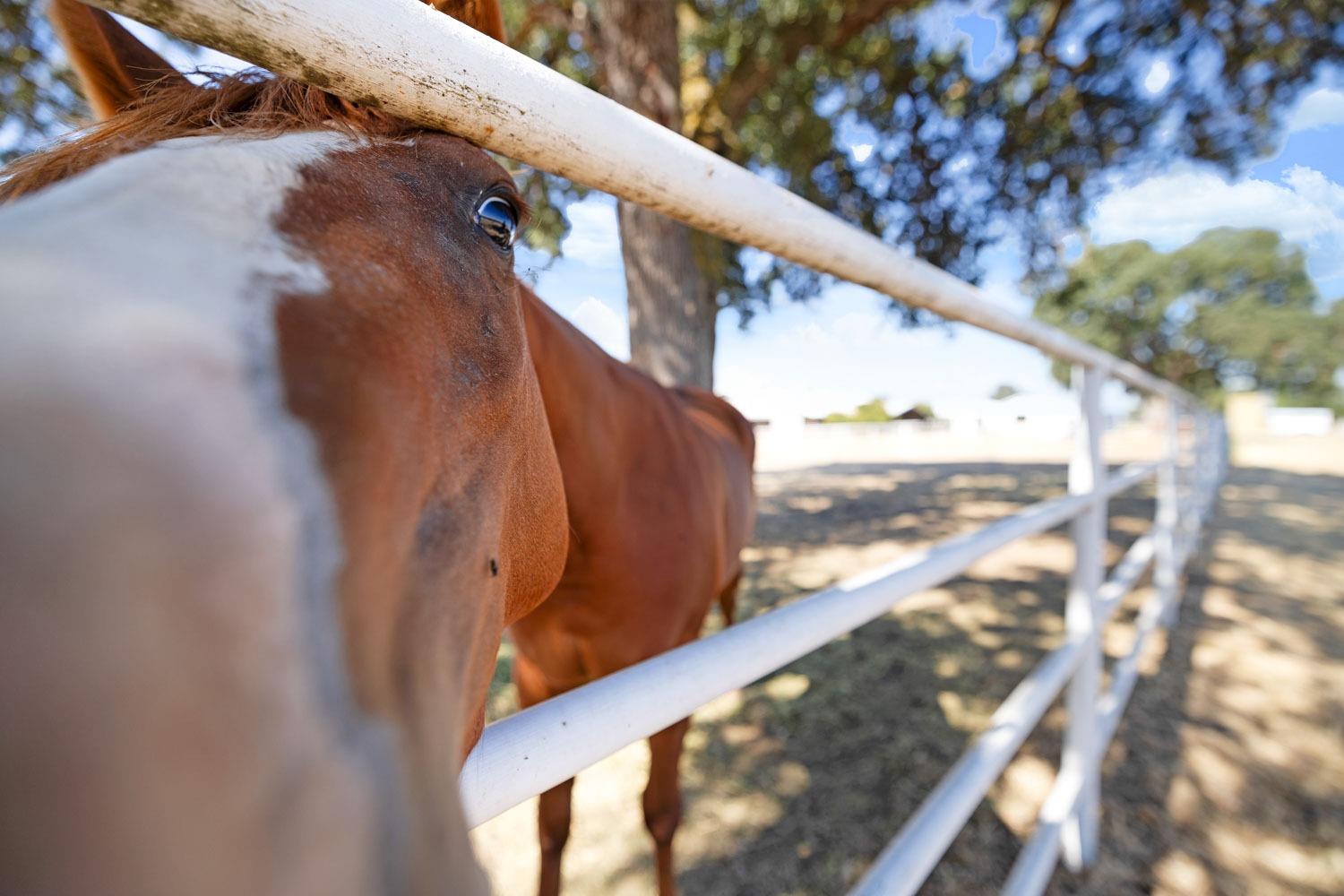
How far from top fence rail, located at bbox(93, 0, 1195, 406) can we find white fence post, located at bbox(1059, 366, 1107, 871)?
1.68 metres

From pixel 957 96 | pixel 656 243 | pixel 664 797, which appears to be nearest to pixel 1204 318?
pixel 957 96

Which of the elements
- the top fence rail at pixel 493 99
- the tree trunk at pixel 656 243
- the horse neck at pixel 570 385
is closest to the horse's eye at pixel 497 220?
the top fence rail at pixel 493 99

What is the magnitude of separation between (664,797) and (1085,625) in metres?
1.49

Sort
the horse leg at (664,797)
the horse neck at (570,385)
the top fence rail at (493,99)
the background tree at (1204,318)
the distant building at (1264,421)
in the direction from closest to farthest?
1. the top fence rail at (493,99)
2. the horse neck at (570,385)
3. the horse leg at (664,797)
4. the distant building at (1264,421)
5. the background tree at (1204,318)

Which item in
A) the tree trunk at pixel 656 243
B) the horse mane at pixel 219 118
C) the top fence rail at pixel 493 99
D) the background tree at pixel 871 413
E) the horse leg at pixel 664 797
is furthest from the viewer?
the background tree at pixel 871 413

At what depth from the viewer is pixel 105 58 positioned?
834 mm

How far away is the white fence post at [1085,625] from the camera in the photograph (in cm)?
199

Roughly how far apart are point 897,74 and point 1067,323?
→ 2529 cm

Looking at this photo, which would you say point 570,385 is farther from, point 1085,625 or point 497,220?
point 1085,625

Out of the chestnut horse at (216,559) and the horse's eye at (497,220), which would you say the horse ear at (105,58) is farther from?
the chestnut horse at (216,559)

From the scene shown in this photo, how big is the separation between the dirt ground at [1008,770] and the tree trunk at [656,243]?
1986mm

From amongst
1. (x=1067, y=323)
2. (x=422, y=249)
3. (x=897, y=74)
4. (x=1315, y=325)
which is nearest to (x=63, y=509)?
(x=422, y=249)

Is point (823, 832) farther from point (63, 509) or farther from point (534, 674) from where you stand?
point (63, 509)

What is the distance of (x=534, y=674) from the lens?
5.35 ft
